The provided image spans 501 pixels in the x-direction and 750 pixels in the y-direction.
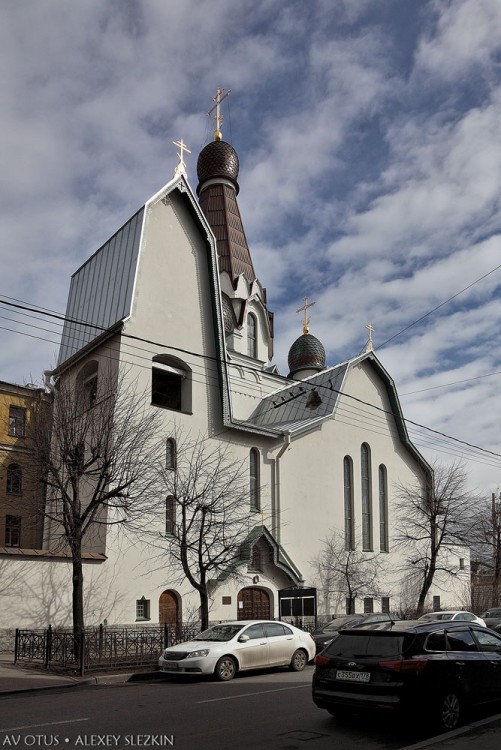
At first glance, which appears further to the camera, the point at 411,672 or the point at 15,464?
the point at 15,464

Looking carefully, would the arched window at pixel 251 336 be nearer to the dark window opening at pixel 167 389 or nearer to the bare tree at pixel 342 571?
the dark window opening at pixel 167 389

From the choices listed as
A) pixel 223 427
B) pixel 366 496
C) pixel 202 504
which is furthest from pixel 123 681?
pixel 366 496

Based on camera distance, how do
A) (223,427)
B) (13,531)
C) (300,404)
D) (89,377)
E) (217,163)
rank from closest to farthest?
(89,377), (223,427), (13,531), (300,404), (217,163)

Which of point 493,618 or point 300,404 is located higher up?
point 300,404

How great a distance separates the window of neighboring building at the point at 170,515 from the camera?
27.5 meters

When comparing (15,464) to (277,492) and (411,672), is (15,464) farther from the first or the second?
→ (411,672)

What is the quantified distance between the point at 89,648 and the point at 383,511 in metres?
22.4

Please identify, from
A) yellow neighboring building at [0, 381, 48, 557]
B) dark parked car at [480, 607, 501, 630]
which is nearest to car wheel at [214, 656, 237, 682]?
yellow neighboring building at [0, 381, 48, 557]

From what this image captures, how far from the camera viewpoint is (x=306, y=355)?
52.7 meters

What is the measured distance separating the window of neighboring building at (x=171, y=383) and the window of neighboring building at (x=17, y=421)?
5.85 metres

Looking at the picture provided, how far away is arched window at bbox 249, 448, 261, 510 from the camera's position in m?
31.9

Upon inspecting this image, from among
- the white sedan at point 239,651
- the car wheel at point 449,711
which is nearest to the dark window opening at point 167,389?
the white sedan at point 239,651

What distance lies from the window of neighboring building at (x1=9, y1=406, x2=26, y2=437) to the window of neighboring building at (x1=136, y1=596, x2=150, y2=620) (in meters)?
9.77

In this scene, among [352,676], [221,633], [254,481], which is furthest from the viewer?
[254,481]
